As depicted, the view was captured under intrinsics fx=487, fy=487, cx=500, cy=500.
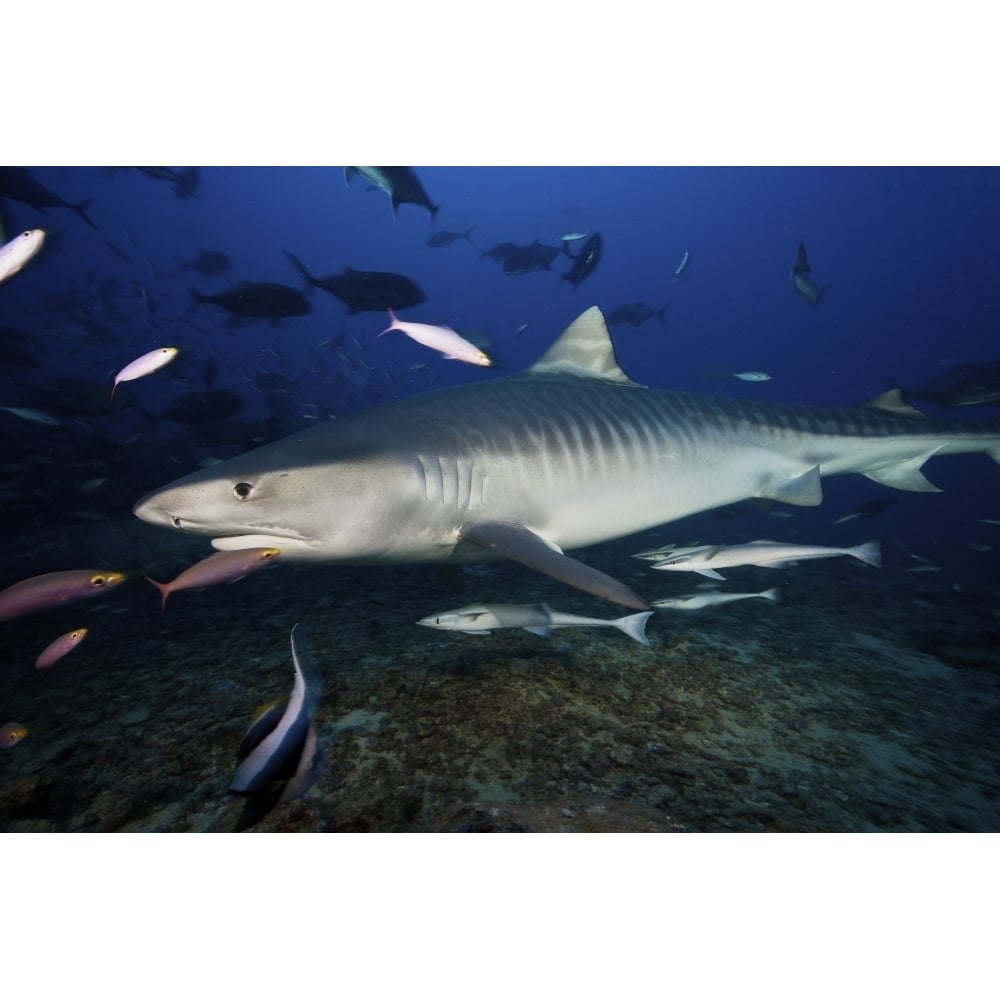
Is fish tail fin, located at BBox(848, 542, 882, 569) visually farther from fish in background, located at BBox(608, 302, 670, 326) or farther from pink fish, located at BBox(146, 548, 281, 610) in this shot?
fish in background, located at BBox(608, 302, 670, 326)

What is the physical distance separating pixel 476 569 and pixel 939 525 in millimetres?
43829

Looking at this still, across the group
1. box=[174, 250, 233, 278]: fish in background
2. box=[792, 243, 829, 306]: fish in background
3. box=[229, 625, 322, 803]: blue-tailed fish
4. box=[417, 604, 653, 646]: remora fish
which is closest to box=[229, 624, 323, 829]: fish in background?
box=[229, 625, 322, 803]: blue-tailed fish

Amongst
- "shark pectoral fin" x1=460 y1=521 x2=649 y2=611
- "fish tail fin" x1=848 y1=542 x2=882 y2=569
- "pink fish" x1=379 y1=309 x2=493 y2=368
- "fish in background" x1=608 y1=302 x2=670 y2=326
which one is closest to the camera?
"shark pectoral fin" x1=460 y1=521 x2=649 y2=611

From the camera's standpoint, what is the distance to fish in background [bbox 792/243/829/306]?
22.8 feet

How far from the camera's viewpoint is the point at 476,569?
6.02 metres

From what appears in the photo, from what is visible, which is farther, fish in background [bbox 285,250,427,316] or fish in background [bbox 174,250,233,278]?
fish in background [bbox 174,250,233,278]

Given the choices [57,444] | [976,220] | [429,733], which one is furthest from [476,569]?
[976,220]

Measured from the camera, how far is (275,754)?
1404mm

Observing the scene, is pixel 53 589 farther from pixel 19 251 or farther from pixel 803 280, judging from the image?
→ pixel 803 280

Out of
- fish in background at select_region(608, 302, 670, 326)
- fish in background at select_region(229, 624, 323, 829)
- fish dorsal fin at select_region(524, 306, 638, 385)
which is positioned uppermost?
fish in background at select_region(608, 302, 670, 326)

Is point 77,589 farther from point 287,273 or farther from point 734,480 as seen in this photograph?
point 287,273

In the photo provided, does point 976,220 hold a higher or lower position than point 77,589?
higher

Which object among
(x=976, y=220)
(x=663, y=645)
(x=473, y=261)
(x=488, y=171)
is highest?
(x=488, y=171)

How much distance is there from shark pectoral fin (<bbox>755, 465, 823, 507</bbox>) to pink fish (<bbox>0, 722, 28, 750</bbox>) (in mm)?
5830
